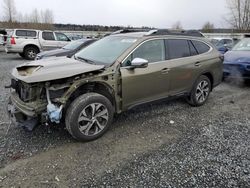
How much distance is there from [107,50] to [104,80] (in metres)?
0.91

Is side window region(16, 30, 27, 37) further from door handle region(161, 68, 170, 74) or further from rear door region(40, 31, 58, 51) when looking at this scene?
door handle region(161, 68, 170, 74)

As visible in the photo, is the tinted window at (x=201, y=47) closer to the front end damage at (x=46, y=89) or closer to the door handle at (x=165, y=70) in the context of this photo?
the door handle at (x=165, y=70)

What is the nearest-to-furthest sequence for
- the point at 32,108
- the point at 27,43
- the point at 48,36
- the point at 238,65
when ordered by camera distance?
1. the point at 32,108
2. the point at 238,65
3. the point at 27,43
4. the point at 48,36

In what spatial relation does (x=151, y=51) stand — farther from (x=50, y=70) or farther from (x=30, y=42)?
(x=30, y=42)

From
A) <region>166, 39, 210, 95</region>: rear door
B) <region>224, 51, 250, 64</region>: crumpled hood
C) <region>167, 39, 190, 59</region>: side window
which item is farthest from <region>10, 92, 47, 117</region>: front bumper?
<region>224, 51, 250, 64</region>: crumpled hood

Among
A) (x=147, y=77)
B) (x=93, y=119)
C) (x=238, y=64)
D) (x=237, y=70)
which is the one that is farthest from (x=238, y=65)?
(x=93, y=119)

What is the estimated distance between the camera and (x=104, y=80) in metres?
3.93

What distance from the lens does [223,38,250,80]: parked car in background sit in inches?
286

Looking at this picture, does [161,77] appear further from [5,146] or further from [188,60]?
[5,146]

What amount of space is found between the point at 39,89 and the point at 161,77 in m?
2.23

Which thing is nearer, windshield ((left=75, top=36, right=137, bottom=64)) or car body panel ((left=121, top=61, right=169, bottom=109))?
car body panel ((left=121, top=61, right=169, bottom=109))

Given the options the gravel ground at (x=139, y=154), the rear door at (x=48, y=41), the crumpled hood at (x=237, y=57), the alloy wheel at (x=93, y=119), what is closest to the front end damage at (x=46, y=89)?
the alloy wheel at (x=93, y=119)

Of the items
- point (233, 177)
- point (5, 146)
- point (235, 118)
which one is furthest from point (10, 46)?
point (233, 177)

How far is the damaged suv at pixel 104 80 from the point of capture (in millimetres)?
3609
